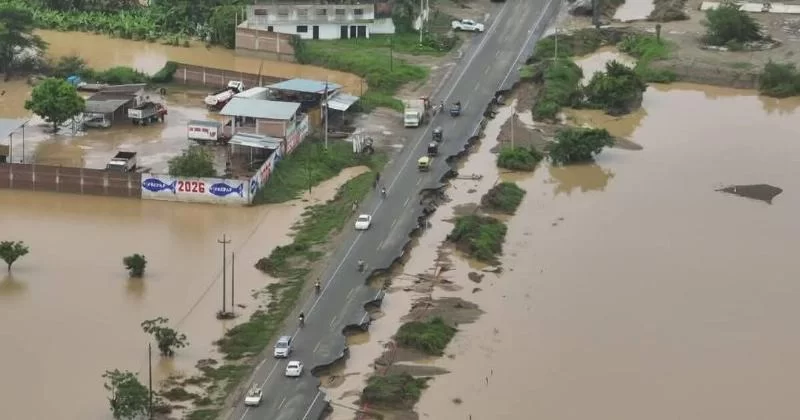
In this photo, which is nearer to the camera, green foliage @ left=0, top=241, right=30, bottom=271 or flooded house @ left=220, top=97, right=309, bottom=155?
green foliage @ left=0, top=241, right=30, bottom=271

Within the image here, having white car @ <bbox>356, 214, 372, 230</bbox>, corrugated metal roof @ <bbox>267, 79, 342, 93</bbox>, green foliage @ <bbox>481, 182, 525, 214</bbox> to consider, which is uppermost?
corrugated metal roof @ <bbox>267, 79, 342, 93</bbox>

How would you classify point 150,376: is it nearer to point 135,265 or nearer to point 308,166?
point 135,265

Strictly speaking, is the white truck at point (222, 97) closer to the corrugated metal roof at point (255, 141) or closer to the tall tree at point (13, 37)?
the corrugated metal roof at point (255, 141)

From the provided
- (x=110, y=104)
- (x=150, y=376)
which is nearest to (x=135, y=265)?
(x=150, y=376)

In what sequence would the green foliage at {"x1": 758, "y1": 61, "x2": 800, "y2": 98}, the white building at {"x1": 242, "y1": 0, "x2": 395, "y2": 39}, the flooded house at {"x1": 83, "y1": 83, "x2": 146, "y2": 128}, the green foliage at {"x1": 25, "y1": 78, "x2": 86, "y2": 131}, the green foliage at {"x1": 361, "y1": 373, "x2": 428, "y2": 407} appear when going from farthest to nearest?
the white building at {"x1": 242, "y1": 0, "x2": 395, "y2": 39}
the green foliage at {"x1": 758, "y1": 61, "x2": 800, "y2": 98}
the flooded house at {"x1": 83, "y1": 83, "x2": 146, "y2": 128}
the green foliage at {"x1": 25, "y1": 78, "x2": 86, "y2": 131}
the green foliage at {"x1": 361, "y1": 373, "x2": 428, "y2": 407}

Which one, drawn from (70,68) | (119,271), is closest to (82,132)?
(70,68)

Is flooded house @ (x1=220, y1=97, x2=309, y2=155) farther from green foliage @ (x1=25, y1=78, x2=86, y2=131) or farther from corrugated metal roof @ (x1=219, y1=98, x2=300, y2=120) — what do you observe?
green foliage @ (x1=25, y1=78, x2=86, y2=131)

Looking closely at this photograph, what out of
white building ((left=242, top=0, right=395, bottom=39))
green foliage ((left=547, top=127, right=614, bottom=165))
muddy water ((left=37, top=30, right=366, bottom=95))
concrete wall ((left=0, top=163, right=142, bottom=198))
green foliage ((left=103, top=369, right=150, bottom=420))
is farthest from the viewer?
white building ((left=242, top=0, right=395, bottom=39))

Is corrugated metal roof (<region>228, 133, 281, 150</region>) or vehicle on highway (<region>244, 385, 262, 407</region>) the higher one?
corrugated metal roof (<region>228, 133, 281, 150</region>)

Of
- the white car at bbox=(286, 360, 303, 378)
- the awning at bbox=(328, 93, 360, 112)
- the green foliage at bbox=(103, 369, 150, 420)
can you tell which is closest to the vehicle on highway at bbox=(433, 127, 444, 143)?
the awning at bbox=(328, 93, 360, 112)
